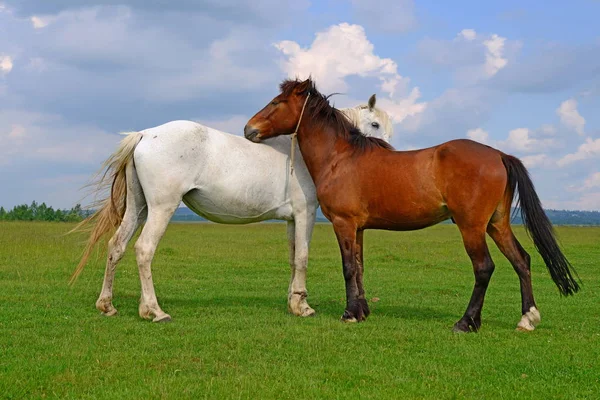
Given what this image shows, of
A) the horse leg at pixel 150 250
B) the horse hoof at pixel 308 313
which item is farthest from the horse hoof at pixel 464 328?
the horse leg at pixel 150 250

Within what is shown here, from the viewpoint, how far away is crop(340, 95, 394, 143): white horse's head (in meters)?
8.82

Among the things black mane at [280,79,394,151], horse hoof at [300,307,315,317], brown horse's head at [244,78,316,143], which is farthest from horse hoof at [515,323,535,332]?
brown horse's head at [244,78,316,143]

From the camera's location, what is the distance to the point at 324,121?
322 inches

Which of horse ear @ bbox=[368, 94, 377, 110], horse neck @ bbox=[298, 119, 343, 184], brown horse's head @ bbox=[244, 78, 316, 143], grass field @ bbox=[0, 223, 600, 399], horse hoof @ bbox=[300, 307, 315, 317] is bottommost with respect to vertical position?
grass field @ bbox=[0, 223, 600, 399]

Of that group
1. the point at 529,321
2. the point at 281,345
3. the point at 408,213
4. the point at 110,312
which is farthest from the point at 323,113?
the point at 110,312

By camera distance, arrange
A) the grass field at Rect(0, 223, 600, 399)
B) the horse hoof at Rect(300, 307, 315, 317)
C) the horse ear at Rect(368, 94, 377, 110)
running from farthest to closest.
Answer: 1. the horse ear at Rect(368, 94, 377, 110)
2. the horse hoof at Rect(300, 307, 315, 317)
3. the grass field at Rect(0, 223, 600, 399)

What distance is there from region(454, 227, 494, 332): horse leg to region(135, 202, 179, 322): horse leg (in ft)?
11.3

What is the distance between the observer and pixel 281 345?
6.13 meters

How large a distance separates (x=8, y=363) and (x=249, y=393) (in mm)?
2310

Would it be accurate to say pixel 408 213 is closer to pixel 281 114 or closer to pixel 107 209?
pixel 281 114

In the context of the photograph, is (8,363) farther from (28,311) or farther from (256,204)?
(256,204)

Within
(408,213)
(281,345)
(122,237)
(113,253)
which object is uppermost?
(408,213)

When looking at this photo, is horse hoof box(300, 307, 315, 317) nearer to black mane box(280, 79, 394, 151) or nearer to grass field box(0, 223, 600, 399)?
grass field box(0, 223, 600, 399)

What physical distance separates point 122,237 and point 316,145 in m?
2.80
